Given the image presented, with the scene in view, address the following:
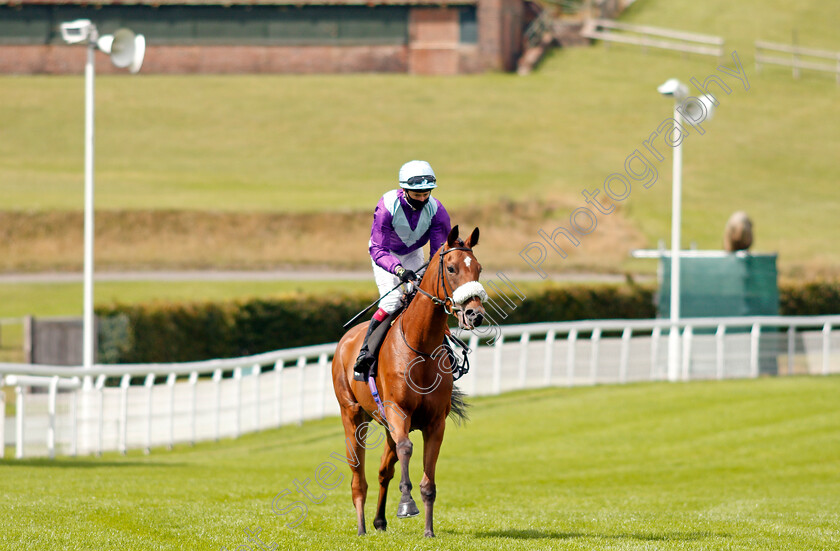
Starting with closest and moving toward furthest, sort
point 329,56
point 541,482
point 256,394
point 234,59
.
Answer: point 541,482 → point 256,394 → point 234,59 → point 329,56

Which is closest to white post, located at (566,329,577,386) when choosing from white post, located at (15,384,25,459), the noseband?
white post, located at (15,384,25,459)

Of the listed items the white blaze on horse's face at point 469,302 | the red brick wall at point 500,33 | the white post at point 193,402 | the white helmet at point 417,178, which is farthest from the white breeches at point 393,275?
the red brick wall at point 500,33

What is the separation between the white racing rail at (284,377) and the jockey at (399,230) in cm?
420

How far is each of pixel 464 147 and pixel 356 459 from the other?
42.8 m

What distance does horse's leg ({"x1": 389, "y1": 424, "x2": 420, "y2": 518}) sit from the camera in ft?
23.3

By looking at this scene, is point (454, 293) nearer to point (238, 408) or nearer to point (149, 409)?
point (149, 409)

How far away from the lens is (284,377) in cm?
1792

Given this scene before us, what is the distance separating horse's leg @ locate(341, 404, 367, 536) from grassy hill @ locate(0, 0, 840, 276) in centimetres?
2745

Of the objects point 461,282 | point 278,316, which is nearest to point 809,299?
point 278,316

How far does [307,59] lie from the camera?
177 feet

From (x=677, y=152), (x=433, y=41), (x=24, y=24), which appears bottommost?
(x=677, y=152)

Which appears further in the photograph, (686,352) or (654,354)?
(654,354)

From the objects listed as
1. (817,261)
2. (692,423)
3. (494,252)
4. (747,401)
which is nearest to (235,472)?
(692,423)

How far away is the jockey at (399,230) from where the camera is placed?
768 cm
